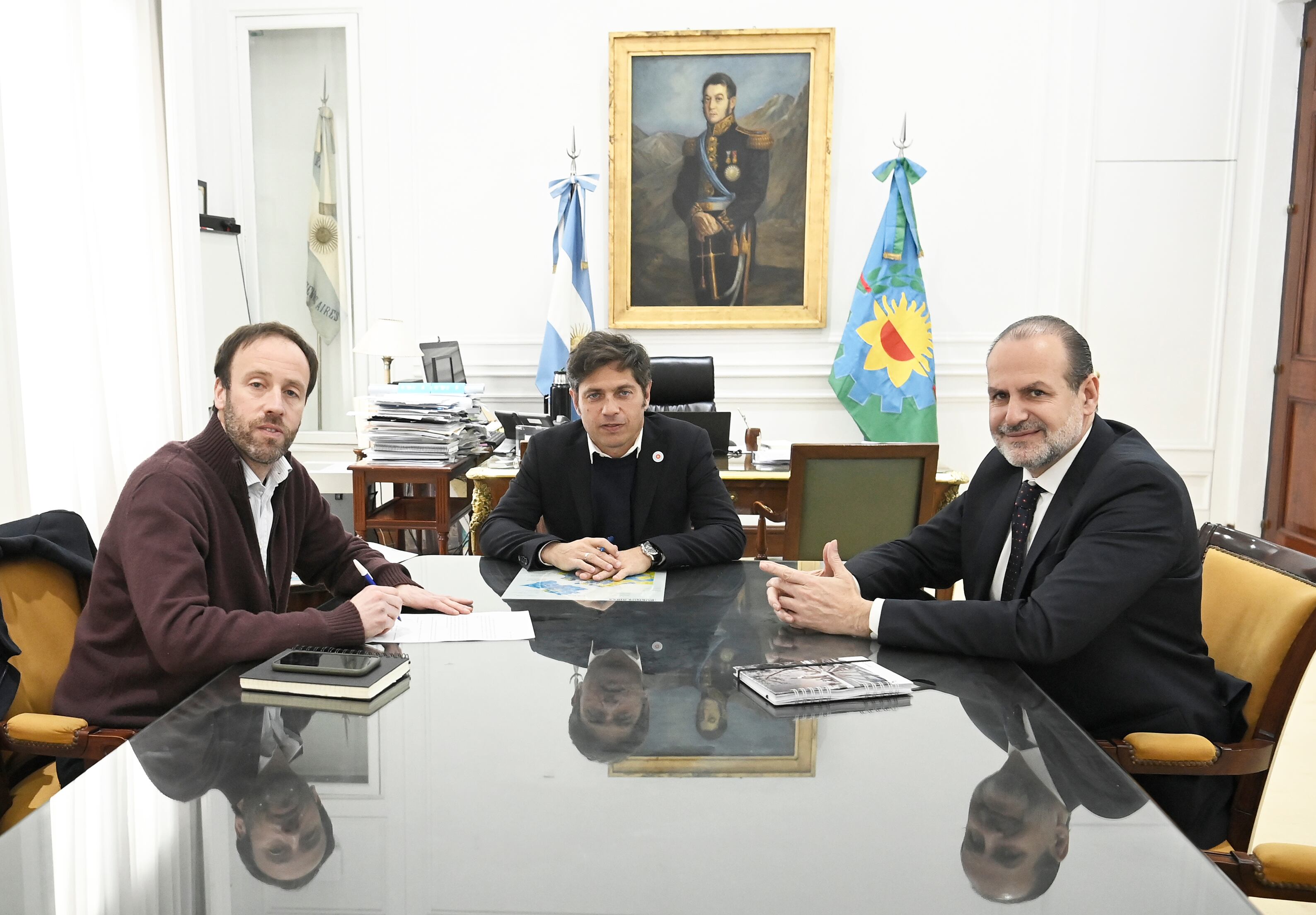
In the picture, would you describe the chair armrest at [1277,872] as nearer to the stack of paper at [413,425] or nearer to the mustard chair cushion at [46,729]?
the mustard chair cushion at [46,729]

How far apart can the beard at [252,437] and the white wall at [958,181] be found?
13.3 ft

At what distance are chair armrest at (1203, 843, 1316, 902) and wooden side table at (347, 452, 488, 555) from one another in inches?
137

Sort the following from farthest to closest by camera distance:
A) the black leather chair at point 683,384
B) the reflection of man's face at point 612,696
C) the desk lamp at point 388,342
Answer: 1. the desk lamp at point 388,342
2. the black leather chair at point 683,384
3. the reflection of man's face at point 612,696

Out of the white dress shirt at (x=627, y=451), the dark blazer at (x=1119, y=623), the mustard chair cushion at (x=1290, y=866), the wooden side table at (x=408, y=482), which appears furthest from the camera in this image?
the wooden side table at (x=408, y=482)

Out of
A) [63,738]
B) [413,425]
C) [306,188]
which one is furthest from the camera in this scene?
[306,188]

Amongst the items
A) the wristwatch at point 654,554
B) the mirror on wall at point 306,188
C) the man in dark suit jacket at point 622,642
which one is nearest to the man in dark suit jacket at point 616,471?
the wristwatch at point 654,554

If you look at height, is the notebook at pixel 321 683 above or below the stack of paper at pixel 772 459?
above

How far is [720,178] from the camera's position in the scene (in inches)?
223

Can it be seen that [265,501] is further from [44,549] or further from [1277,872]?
[1277,872]

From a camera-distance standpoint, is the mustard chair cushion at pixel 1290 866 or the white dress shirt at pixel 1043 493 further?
the white dress shirt at pixel 1043 493

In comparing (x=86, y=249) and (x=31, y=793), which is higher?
(x=86, y=249)

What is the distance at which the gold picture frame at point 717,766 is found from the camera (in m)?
1.20

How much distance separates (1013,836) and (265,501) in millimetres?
1500

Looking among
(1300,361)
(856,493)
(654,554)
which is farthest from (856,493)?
(1300,361)
